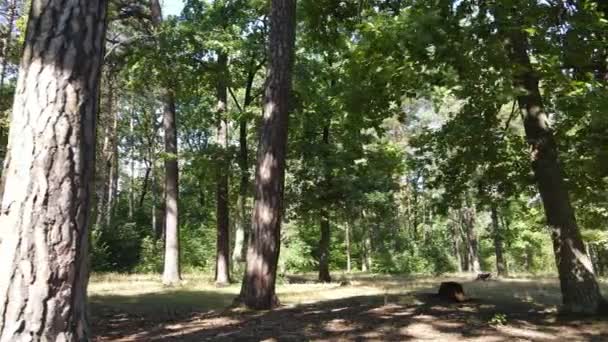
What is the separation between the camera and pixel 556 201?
834 centimetres

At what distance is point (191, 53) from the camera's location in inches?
610

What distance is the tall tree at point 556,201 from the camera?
8047 mm

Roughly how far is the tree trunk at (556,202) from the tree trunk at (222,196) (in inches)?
432

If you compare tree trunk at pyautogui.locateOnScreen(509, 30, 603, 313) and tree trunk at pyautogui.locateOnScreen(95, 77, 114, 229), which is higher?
tree trunk at pyautogui.locateOnScreen(95, 77, 114, 229)

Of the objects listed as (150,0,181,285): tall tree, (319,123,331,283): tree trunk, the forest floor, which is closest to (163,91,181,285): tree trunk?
(150,0,181,285): tall tree

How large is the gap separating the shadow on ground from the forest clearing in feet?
0.19

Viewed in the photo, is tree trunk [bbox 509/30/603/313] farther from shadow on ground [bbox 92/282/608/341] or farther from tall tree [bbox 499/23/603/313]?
shadow on ground [bbox 92/282/608/341]

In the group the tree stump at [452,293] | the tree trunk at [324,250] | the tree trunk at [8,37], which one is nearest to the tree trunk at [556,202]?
the tree stump at [452,293]

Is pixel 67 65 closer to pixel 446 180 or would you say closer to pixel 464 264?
pixel 446 180

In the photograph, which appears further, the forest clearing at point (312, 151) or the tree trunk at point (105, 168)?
the tree trunk at point (105, 168)

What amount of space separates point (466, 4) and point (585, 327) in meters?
5.15

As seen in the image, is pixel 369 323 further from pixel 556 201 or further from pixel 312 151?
pixel 312 151

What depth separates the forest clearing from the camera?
2703mm

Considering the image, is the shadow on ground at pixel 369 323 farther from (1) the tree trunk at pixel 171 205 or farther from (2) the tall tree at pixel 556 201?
(1) the tree trunk at pixel 171 205
